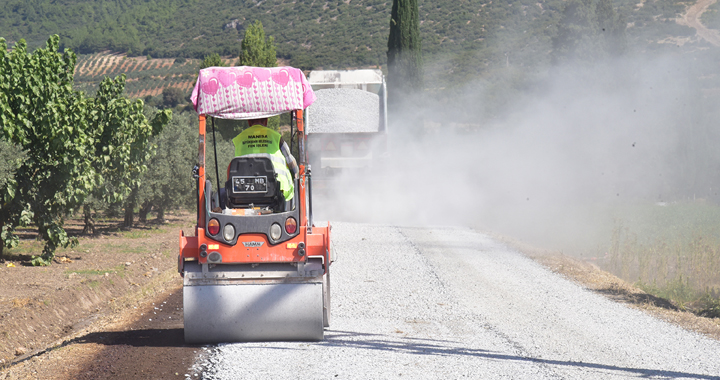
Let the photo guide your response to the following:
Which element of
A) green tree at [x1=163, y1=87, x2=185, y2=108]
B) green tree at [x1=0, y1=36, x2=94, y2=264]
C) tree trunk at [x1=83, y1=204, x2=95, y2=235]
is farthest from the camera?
green tree at [x1=163, y1=87, x2=185, y2=108]

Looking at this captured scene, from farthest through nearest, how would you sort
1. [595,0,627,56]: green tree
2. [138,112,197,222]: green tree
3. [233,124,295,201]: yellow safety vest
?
[595,0,627,56]: green tree
[138,112,197,222]: green tree
[233,124,295,201]: yellow safety vest

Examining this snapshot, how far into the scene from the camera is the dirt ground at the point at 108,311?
648cm

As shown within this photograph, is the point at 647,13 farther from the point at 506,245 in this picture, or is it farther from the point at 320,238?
the point at 320,238

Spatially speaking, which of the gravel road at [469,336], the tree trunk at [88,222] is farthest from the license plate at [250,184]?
the tree trunk at [88,222]

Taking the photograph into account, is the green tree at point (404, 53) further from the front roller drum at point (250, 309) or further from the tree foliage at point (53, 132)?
the front roller drum at point (250, 309)

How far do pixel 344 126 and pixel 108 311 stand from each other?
39.5ft

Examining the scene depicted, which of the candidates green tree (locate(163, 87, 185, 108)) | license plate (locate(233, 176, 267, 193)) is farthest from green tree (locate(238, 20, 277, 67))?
license plate (locate(233, 176, 267, 193))

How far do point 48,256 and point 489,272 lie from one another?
8.39 metres

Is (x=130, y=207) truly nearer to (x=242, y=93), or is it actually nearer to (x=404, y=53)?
(x=242, y=93)

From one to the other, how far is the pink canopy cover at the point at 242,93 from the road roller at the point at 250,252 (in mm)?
10

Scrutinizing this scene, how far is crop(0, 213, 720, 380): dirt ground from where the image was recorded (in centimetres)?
648

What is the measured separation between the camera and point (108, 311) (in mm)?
10562

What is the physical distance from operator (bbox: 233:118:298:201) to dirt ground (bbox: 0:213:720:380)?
1.91 meters

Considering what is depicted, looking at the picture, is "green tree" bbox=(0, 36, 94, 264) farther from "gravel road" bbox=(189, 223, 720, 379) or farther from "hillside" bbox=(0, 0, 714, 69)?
"hillside" bbox=(0, 0, 714, 69)
